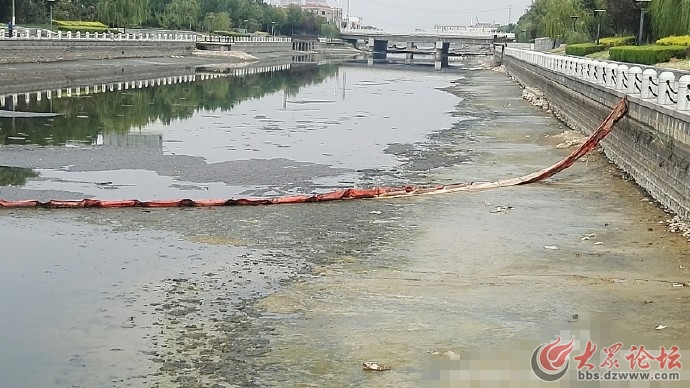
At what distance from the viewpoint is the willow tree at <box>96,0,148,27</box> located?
263 feet

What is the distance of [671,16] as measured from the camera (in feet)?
122

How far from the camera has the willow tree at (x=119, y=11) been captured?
80125 millimetres

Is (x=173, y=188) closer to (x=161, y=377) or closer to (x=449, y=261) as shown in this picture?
(x=449, y=261)

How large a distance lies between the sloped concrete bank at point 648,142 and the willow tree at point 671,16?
938cm

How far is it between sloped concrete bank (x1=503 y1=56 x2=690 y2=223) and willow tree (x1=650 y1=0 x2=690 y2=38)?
9.38 meters

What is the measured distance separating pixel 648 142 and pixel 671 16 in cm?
2193

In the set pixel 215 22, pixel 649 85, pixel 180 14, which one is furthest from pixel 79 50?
pixel 215 22

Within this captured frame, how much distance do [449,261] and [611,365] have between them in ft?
13.6

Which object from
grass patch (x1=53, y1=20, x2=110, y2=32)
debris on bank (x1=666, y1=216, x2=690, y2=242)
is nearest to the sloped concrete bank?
debris on bank (x1=666, y1=216, x2=690, y2=242)

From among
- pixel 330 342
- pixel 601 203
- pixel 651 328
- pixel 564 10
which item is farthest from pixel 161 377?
pixel 564 10

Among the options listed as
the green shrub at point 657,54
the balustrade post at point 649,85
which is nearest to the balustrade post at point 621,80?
the balustrade post at point 649,85

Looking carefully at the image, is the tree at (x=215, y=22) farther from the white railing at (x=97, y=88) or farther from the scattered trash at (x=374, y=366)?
the scattered trash at (x=374, y=366)

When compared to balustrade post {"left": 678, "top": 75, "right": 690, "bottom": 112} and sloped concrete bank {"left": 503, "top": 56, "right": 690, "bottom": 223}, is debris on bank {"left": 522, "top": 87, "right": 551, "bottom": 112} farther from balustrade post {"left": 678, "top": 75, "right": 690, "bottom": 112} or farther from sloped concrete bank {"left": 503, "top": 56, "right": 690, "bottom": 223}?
balustrade post {"left": 678, "top": 75, "right": 690, "bottom": 112}

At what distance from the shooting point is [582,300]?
10234mm
